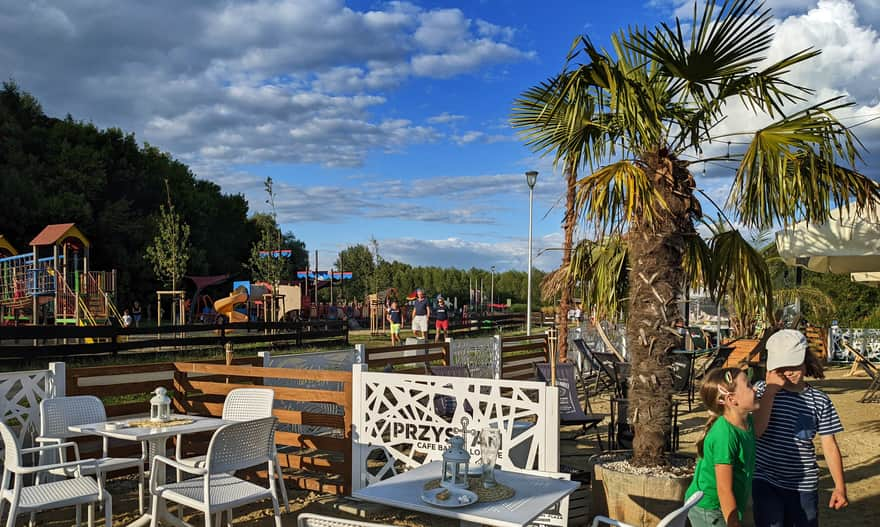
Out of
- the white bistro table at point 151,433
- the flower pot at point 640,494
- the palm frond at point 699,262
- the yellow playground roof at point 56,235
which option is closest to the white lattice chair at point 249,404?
the white bistro table at point 151,433

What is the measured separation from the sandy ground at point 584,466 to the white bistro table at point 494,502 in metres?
0.73

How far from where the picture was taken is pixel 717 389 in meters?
2.84

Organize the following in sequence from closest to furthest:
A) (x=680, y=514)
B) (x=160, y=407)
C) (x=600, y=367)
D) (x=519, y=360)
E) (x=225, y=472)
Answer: (x=680, y=514) → (x=225, y=472) → (x=160, y=407) → (x=600, y=367) → (x=519, y=360)

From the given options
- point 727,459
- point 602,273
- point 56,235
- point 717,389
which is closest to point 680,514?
point 727,459

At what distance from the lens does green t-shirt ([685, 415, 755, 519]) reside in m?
2.73

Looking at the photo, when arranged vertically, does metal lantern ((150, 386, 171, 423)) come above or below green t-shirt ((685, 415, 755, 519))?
below

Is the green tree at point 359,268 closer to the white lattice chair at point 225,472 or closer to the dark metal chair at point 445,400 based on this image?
the dark metal chair at point 445,400

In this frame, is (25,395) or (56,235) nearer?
(25,395)

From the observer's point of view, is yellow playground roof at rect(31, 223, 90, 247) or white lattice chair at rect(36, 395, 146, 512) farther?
yellow playground roof at rect(31, 223, 90, 247)

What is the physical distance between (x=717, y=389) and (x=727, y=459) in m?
0.28

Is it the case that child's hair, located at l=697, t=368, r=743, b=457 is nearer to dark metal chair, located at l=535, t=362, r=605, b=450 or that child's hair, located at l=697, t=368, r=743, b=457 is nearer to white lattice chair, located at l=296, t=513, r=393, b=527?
white lattice chair, located at l=296, t=513, r=393, b=527

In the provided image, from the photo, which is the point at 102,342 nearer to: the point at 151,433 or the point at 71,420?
the point at 71,420

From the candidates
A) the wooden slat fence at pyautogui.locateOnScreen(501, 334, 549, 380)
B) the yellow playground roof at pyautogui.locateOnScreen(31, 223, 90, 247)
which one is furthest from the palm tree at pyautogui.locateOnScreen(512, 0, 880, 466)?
the yellow playground roof at pyautogui.locateOnScreen(31, 223, 90, 247)

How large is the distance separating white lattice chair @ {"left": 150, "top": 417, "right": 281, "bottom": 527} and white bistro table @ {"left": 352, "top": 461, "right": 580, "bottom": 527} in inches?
51.5
